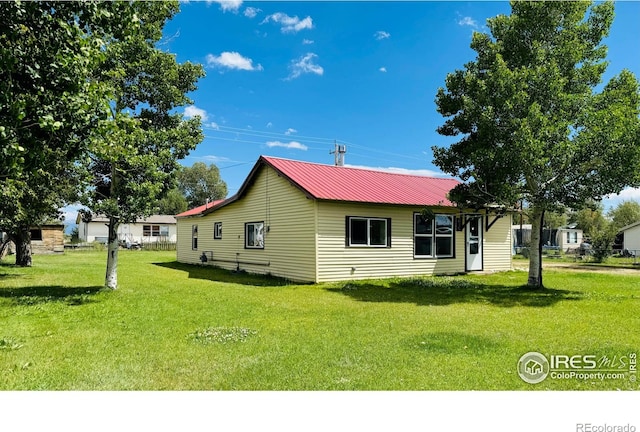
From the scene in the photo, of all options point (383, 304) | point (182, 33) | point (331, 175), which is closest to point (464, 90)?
point (331, 175)

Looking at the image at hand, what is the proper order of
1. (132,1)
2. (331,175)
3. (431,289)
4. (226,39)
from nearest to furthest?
(132,1) → (226,39) → (431,289) → (331,175)

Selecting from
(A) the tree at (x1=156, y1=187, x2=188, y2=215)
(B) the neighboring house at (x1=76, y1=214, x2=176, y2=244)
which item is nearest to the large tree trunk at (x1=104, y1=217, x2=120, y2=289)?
(B) the neighboring house at (x1=76, y1=214, x2=176, y2=244)

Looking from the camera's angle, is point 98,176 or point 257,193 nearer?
point 98,176

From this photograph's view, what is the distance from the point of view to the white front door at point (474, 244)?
16.6 m

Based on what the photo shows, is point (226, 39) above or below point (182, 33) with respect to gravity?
below

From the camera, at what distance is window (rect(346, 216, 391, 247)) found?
45.3ft

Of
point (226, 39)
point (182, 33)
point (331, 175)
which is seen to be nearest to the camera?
Answer: point (226, 39)

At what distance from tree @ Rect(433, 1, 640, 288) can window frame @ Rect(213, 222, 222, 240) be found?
39.9 ft

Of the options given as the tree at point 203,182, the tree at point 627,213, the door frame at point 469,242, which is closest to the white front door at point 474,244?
the door frame at point 469,242

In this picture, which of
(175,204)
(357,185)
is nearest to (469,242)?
(357,185)

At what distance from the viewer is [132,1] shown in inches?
234

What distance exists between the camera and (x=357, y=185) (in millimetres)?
15133
